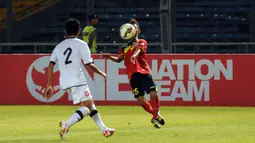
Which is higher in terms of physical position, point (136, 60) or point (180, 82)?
point (136, 60)

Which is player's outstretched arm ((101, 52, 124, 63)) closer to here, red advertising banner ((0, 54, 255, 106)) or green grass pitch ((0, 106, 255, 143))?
green grass pitch ((0, 106, 255, 143))

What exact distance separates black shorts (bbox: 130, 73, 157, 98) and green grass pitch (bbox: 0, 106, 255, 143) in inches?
26.1

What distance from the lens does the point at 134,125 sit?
1666cm

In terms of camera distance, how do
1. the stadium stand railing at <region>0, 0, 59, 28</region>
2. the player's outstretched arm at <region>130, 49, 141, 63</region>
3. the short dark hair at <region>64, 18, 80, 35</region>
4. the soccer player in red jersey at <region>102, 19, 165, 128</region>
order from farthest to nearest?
the stadium stand railing at <region>0, 0, 59, 28</region>, the soccer player in red jersey at <region>102, 19, 165, 128</region>, the player's outstretched arm at <region>130, 49, 141, 63</region>, the short dark hair at <region>64, 18, 80, 35</region>

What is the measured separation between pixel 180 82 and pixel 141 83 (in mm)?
7226

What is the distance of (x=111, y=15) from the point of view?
128 ft

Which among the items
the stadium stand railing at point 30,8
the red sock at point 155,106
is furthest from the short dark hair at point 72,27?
the stadium stand railing at point 30,8

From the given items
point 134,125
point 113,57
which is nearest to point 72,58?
point 113,57

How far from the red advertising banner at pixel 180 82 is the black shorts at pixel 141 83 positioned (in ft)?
23.4

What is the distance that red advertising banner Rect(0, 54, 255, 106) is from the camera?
23.7 meters

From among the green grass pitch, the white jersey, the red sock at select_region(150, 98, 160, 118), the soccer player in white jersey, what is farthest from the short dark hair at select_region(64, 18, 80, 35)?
the red sock at select_region(150, 98, 160, 118)

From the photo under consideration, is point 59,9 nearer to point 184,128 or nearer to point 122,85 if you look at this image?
point 122,85

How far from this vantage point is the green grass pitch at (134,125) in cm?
1323

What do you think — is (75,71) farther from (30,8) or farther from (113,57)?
(30,8)
